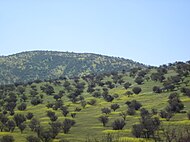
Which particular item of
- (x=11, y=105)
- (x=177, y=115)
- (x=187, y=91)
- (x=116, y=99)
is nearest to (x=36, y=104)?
(x=11, y=105)

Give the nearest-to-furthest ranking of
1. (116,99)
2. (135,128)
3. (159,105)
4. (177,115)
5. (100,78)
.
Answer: (135,128), (177,115), (159,105), (116,99), (100,78)

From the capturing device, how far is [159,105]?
68688mm

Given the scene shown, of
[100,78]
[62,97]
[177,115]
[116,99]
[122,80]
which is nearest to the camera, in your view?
[177,115]

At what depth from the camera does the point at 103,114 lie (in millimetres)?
67562

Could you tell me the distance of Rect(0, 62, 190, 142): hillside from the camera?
145 feet

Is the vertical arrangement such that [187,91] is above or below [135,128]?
above

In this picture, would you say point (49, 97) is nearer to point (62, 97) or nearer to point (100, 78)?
point (62, 97)

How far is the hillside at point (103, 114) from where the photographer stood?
4412cm

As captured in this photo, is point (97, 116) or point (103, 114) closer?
point (97, 116)

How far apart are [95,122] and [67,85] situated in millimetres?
59462

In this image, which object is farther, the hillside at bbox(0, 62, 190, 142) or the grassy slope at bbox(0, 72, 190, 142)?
the grassy slope at bbox(0, 72, 190, 142)

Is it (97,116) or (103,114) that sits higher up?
(103,114)

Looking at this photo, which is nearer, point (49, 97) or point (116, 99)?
point (116, 99)

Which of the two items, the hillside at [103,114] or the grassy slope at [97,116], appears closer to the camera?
the hillside at [103,114]
